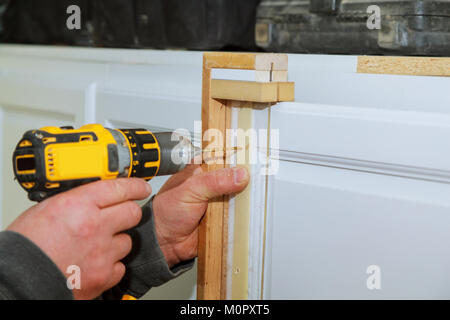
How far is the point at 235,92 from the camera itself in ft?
2.39

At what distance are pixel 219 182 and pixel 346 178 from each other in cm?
18

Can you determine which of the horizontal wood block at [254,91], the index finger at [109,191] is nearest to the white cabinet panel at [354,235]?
the horizontal wood block at [254,91]

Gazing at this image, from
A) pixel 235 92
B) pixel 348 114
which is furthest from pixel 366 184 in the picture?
pixel 235 92

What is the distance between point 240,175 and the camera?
0.75m

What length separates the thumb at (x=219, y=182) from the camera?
0.74 m

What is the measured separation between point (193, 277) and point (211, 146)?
10.7 inches

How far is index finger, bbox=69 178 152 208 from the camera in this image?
0.63 meters

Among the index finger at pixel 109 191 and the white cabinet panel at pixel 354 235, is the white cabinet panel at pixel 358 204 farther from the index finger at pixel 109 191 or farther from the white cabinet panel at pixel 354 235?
the index finger at pixel 109 191

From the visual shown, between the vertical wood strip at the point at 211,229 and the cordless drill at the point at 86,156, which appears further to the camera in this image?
the vertical wood strip at the point at 211,229

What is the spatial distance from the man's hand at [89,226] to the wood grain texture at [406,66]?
0.33m

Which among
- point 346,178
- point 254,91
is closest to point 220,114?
point 254,91

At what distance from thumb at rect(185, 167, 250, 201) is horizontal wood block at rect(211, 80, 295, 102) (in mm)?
106

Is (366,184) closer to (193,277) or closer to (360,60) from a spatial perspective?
(360,60)

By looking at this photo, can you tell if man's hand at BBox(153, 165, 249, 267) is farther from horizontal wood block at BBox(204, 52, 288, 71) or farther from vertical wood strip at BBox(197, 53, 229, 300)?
horizontal wood block at BBox(204, 52, 288, 71)
